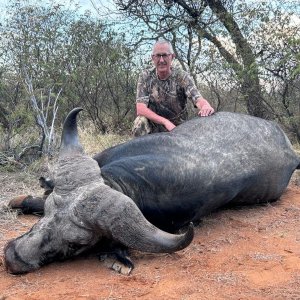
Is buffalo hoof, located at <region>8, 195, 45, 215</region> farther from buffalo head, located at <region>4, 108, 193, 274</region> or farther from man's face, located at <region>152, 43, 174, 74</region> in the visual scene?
man's face, located at <region>152, 43, 174, 74</region>

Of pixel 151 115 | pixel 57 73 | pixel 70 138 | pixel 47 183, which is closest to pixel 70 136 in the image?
pixel 70 138

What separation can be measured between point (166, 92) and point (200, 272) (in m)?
3.19

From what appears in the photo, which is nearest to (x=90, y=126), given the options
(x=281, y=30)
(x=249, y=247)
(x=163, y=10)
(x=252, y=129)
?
(x=163, y=10)

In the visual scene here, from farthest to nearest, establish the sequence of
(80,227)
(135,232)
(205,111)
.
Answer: (205,111)
(80,227)
(135,232)

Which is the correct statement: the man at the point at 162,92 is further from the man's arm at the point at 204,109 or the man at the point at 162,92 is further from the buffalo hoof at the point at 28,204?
the buffalo hoof at the point at 28,204

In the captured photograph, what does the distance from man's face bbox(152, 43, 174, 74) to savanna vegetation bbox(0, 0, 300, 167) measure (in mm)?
1877

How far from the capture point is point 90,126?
10.5 m

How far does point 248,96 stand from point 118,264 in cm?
568

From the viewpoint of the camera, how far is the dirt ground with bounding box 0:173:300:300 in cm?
327

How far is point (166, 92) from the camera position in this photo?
21.1ft

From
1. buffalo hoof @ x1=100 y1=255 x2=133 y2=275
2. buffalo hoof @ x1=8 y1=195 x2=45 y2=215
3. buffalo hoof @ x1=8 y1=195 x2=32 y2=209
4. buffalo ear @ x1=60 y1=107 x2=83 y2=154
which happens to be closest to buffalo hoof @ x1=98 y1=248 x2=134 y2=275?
buffalo hoof @ x1=100 y1=255 x2=133 y2=275

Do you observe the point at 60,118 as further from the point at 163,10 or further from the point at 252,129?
the point at 252,129

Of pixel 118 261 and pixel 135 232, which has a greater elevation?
pixel 135 232

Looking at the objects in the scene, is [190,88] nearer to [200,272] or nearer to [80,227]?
[200,272]
